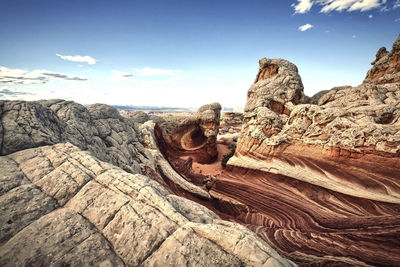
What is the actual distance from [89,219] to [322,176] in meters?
9.95

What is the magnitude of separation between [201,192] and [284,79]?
1068 centimetres

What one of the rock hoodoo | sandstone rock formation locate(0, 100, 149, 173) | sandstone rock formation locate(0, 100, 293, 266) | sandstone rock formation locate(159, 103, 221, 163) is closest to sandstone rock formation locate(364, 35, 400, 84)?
the rock hoodoo

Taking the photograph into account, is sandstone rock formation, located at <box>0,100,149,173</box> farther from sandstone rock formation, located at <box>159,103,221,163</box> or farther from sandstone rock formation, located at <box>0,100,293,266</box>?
sandstone rock formation, located at <box>159,103,221,163</box>

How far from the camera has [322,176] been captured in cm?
875

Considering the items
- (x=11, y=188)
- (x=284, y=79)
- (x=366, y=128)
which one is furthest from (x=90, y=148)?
(x=284, y=79)

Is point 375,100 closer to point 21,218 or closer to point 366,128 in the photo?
point 366,128

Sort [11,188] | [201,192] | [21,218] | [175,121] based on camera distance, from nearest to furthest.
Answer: [21,218] < [11,188] < [201,192] < [175,121]

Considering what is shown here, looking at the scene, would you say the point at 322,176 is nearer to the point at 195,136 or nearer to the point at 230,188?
the point at 230,188

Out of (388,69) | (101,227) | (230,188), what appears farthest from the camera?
(388,69)

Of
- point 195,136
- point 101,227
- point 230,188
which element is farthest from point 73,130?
point 195,136

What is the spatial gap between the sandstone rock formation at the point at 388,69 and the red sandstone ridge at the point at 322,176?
225 millimetres

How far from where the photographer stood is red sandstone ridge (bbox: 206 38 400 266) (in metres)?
5.93

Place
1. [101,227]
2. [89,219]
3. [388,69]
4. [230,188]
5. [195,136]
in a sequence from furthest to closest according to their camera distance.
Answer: [195,136]
[388,69]
[230,188]
[89,219]
[101,227]

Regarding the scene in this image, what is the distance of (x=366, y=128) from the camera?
8000 millimetres
